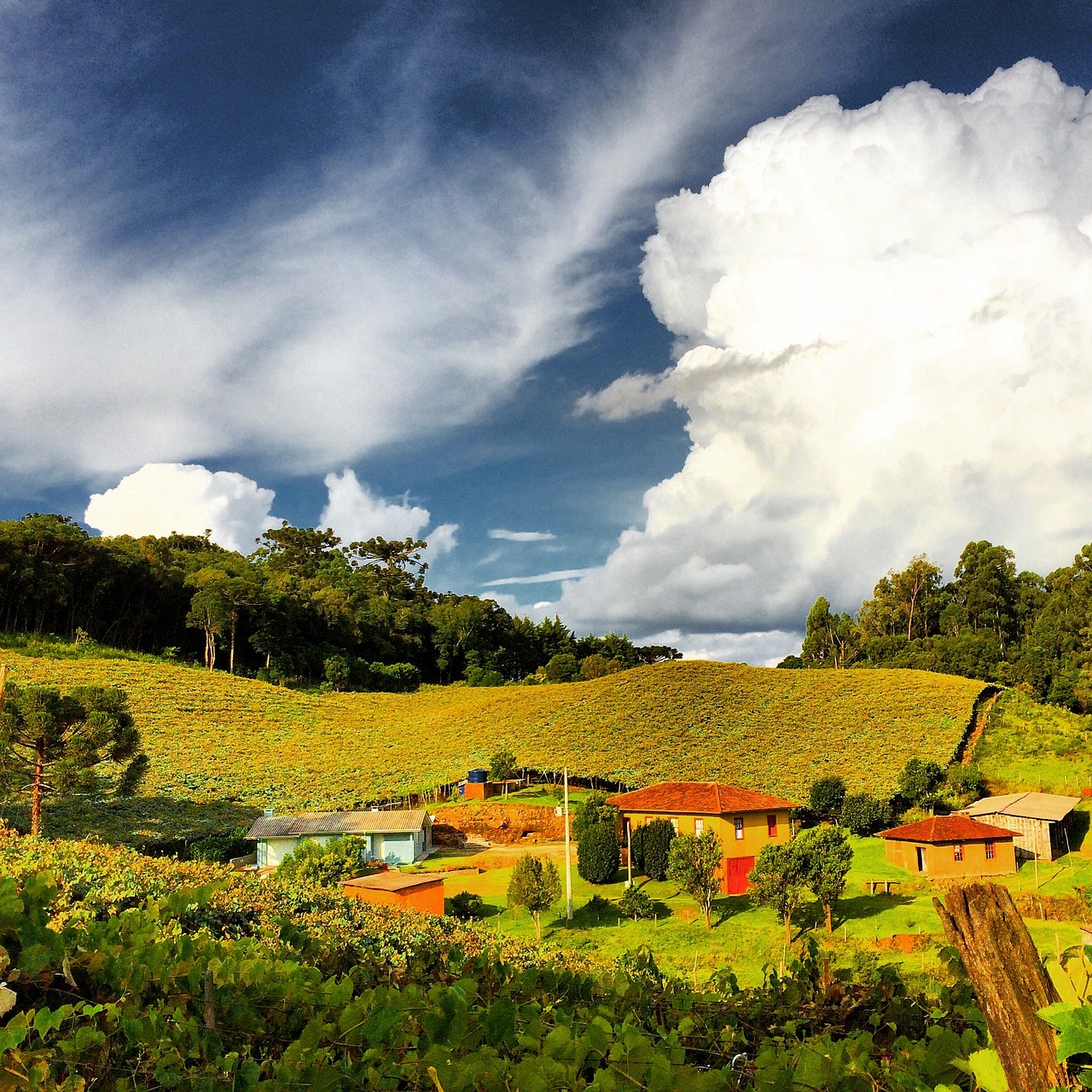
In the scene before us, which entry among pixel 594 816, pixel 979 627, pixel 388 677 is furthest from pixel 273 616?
pixel 979 627

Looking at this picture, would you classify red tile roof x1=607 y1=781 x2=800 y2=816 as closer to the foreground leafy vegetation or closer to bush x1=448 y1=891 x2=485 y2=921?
bush x1=448 y1=891 x2=485 y2=921

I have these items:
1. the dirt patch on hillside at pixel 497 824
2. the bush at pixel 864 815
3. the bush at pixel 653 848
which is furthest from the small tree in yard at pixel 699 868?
the dirt patch on hillside at pixel 497 824

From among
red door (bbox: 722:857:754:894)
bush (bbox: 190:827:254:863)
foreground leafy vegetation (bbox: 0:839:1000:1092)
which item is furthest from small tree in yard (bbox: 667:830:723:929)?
foreground leafy vegetation (bbox: 0:839:1000:1092)

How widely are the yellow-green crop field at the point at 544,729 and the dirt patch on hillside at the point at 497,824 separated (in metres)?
3.41

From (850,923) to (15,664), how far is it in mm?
44947

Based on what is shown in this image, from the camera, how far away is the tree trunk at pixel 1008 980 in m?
1.37

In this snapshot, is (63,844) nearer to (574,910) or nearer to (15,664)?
(574,910)

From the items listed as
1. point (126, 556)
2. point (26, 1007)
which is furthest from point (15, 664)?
point (26, 1007)

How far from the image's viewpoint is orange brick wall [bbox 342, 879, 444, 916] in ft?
49.0

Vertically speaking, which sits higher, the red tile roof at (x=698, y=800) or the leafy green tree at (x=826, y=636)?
the leafy green tree at (x=826, y=636)

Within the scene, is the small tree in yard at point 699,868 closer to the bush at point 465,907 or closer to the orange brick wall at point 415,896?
the bush at point 465,907

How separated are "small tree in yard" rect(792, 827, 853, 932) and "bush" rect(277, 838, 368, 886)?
37.5ft

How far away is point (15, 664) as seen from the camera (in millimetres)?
44188

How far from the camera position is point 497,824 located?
33.9m
